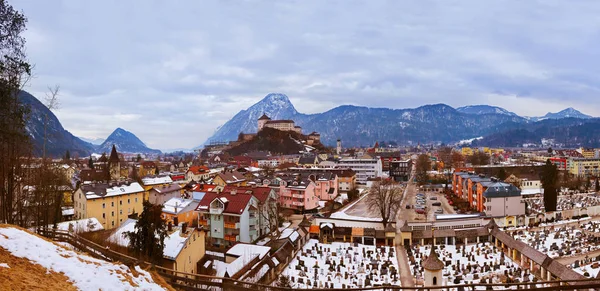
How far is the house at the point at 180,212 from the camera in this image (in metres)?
33.5

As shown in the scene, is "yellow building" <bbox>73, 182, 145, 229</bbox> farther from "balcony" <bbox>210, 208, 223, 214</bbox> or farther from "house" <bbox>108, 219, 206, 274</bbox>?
"house" <bbox>108, 219, 206, 274</bbox>

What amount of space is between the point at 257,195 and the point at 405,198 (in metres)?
28.8

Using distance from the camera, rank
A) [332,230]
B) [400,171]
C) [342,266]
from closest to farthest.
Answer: [342,266] → [332,230] → [400,171]

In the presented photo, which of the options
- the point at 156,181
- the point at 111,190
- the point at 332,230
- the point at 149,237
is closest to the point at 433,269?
the point at 149,237

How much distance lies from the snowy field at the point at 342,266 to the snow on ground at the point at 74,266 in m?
13.1

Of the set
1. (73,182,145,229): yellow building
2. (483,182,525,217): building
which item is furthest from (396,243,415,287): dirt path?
(73,182,145,229): yellow building

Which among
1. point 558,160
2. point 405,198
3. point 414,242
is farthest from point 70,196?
point 558,160

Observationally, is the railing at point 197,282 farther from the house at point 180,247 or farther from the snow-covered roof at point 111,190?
the snow-covered roof at point 111,190

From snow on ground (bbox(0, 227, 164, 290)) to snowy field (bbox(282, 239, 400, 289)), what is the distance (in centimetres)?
1309

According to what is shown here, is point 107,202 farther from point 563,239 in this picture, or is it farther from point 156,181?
point 563,239

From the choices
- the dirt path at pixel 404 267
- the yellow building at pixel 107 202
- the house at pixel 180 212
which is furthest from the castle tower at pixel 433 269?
the yellow building at pixel 107 202

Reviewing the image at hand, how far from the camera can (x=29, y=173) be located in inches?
784

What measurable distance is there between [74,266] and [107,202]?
28272 mm

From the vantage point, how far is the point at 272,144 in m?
118
